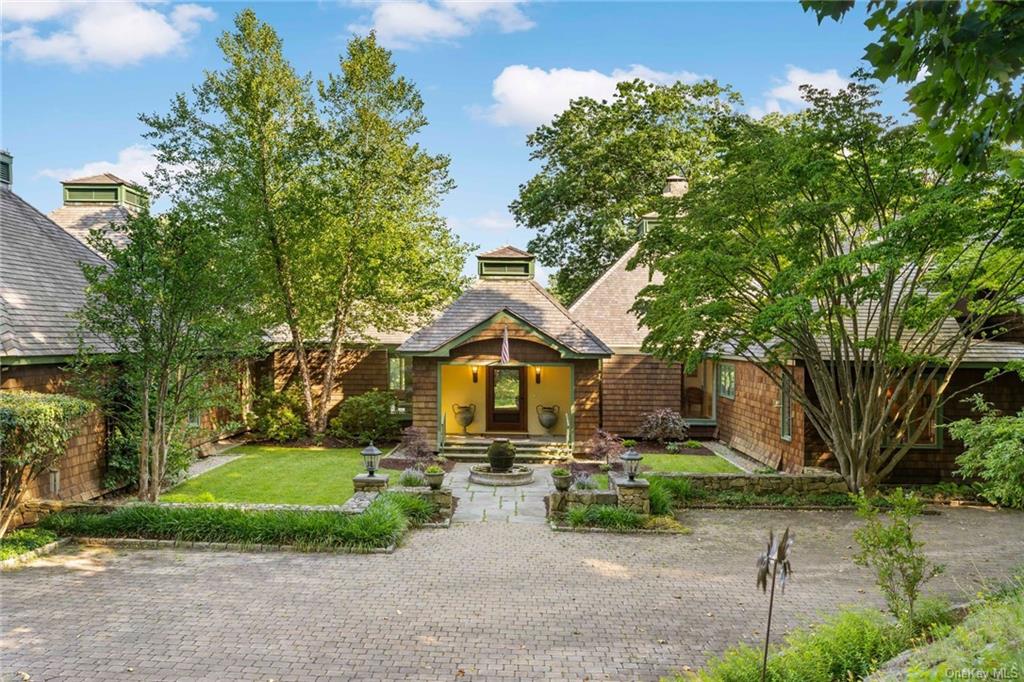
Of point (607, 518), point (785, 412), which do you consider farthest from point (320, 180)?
point (785, 412)

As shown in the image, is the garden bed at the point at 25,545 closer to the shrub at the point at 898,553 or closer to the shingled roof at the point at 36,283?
the shingled roof at the point at 36,283

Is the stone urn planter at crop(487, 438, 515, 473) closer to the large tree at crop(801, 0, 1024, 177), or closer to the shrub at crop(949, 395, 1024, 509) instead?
the shrub at crop(949, 395, 1024, 509)

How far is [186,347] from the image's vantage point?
11000mm

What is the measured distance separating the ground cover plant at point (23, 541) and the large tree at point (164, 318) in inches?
66.1

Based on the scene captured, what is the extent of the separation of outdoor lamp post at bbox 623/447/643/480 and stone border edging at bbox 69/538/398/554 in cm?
409

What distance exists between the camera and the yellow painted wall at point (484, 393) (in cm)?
1931

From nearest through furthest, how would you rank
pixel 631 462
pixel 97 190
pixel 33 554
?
1. pixel 33 554
2. pixel 631 462
3. pixel 97 190

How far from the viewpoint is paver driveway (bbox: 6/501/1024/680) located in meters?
6.07

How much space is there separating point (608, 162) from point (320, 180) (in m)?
15.2

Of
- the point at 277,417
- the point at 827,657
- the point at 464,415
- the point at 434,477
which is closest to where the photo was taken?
the point at 827,657

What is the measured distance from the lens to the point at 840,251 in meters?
12.5

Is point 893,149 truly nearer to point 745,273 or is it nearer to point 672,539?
point 745,273

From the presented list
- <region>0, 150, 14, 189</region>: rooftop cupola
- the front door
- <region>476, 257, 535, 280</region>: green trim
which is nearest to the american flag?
the front door

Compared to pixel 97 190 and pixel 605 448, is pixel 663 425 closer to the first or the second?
pixel 605 448
